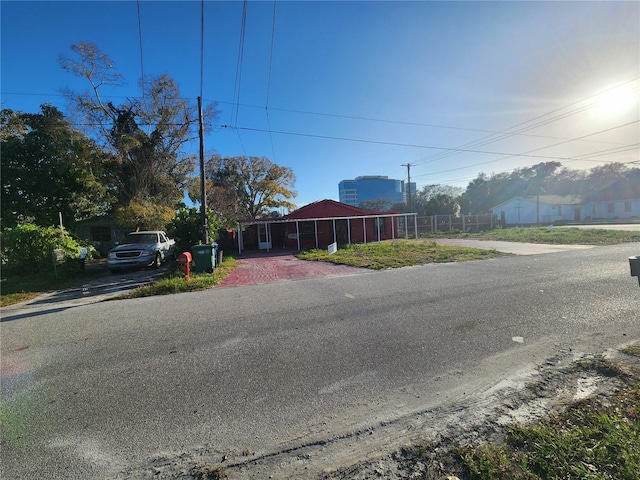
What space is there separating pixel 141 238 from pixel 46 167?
1151 centimetres

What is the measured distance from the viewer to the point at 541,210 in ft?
158

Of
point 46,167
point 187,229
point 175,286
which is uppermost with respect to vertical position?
point 46,167

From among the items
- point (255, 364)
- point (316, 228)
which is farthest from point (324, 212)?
point (255, 364)

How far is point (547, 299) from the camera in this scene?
6.14 m

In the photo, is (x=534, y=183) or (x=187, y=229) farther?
(x=534, y=183)

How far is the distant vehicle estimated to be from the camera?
1239 cm

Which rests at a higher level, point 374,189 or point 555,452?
point 374,189

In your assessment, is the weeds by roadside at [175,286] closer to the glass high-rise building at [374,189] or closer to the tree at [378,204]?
the tree at [378,204]

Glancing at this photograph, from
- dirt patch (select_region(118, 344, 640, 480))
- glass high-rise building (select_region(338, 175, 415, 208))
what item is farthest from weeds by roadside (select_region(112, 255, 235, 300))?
glass high-rise building (select_region(338, 175, 415, 208))

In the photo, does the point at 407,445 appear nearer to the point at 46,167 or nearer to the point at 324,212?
the point at 324,212

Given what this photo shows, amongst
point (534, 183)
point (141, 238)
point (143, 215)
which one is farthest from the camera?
point (534, 183)

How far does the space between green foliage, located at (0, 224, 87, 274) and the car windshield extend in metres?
2.30

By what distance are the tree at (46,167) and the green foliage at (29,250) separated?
29.0 feet

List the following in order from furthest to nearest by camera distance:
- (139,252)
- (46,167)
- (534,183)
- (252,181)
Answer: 1. (534,183)
2. (252,181)
3. (46,167)
4. (139,252)
